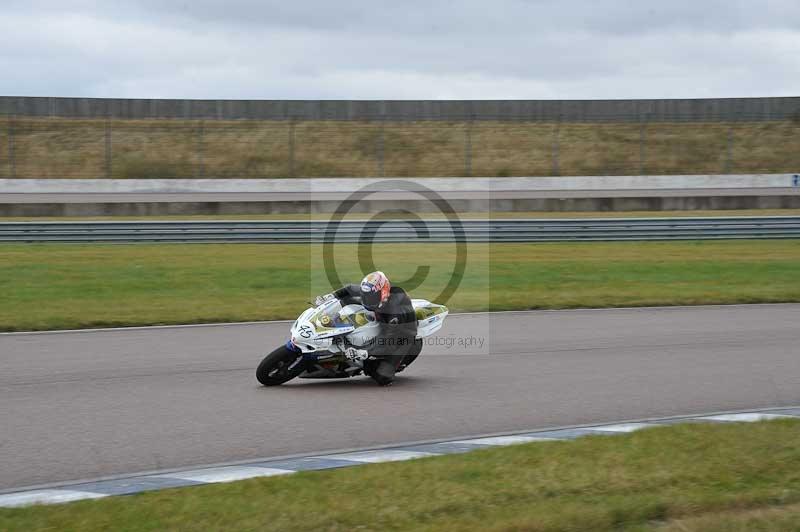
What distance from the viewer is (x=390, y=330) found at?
32.9 ft

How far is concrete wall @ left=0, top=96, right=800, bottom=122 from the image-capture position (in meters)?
44.1

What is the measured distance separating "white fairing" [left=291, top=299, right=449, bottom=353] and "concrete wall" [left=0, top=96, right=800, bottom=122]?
35.4m

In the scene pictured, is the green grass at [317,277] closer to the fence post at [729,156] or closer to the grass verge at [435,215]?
the grass verge at [435,215]

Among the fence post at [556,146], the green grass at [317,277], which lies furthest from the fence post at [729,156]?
the green grass at [317,277]

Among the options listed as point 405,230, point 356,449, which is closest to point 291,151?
point 405,230

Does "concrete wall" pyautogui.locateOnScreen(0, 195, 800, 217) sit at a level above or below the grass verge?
above

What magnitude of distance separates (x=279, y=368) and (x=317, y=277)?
1016cm

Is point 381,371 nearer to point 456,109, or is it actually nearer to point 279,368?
point 279,368

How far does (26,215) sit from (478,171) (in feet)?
62.8

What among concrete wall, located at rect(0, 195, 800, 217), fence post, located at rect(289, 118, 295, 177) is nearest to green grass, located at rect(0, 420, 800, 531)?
concrete wall, located at rect(0, 195, 800, 217)

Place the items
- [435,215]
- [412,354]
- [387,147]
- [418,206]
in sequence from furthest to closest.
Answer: [387,147] → [418,206] → [435,215] → [412,354]

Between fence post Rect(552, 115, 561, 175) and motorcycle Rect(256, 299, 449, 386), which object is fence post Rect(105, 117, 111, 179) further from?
motorcycle Rect(256, 299, 449, 386)

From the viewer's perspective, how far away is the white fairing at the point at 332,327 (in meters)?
9.59

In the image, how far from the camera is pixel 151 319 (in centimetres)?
1432
